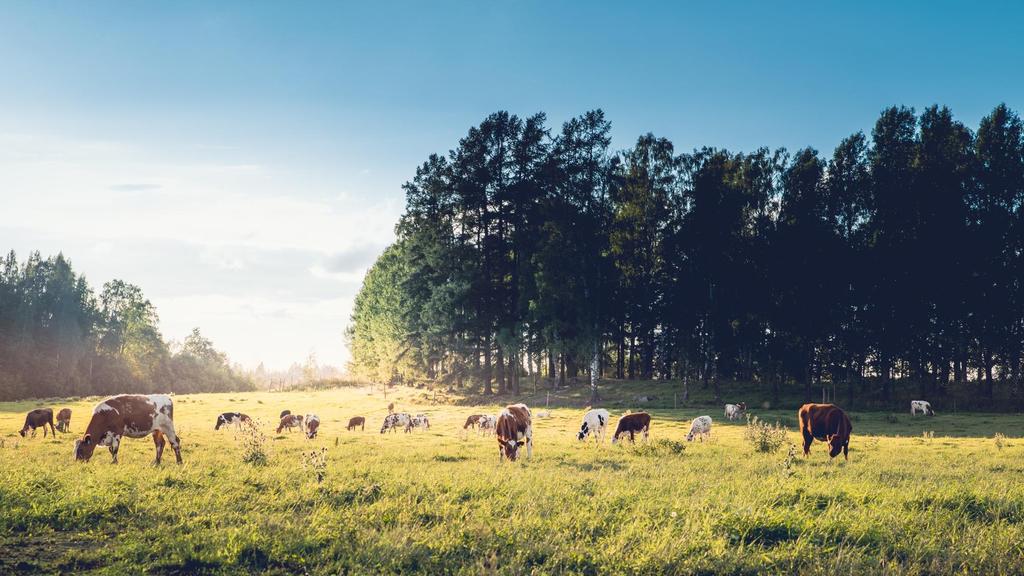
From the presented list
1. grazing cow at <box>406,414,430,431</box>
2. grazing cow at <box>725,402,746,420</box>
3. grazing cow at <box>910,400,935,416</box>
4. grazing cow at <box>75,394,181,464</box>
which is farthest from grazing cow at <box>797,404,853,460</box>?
grazing cow at <box>910,400,935,416</box>

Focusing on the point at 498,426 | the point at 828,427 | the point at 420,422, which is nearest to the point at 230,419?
the point at 420,422

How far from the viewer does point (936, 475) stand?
1331cm

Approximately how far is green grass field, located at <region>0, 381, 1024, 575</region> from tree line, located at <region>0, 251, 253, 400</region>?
87782 millimetres

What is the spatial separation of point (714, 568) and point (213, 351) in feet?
423

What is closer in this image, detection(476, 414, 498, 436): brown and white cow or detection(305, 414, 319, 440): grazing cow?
detection(305, 414, 319, 440): grazing cow

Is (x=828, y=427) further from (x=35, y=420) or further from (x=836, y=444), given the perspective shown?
(x=35, y=420)

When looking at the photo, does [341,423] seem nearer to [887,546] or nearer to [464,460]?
[464,460]

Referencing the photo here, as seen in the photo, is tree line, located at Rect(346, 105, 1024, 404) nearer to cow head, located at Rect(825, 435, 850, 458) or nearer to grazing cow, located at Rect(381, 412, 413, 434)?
grazing cow, located at Rect(381, 412, 413, 434)

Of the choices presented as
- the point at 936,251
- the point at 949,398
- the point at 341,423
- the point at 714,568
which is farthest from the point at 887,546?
the point at 949,398

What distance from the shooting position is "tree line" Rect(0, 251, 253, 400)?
82750mm

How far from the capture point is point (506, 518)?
8.66 m

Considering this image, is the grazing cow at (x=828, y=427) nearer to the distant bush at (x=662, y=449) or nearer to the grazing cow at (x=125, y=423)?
the distant bush at (x=662, y=449)

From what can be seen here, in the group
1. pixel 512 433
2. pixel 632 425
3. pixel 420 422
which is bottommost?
pixel 420 422

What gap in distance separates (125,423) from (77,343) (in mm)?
92792
